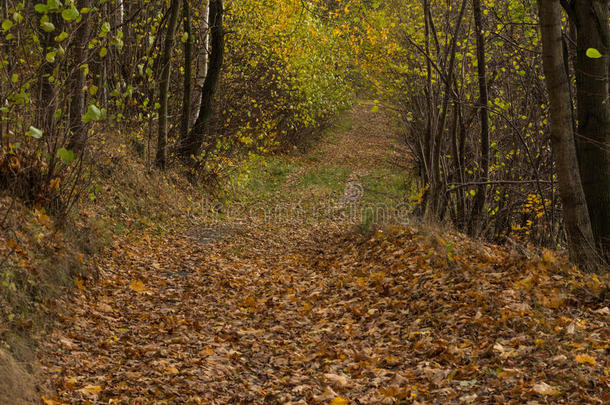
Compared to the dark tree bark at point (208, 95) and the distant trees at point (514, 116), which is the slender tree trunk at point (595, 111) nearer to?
the distant trees at point (514, 116)

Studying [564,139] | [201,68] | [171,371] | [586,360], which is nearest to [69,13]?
[171,371]

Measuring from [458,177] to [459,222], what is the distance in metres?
0.91

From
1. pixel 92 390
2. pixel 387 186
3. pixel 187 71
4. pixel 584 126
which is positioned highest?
pixel 187 71

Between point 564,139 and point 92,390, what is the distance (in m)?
5.30

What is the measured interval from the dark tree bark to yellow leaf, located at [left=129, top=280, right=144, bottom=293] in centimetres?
676

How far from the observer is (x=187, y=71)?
42.0 feet

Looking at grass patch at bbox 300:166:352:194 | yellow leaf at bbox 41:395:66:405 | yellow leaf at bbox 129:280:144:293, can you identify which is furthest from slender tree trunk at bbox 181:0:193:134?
yellow leaf at bbox 41:395:66:405

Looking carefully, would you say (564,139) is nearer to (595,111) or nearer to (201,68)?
(595,111)

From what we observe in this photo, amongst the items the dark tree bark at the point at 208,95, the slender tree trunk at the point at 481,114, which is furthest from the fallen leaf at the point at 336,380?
the dark tree bark at the point at 208,95

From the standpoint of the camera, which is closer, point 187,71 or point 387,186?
point 187,71

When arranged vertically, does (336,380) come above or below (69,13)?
below

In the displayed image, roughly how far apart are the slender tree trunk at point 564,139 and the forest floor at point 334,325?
37 cm

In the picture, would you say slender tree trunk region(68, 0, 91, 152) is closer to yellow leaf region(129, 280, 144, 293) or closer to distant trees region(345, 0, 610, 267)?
yellow leaf region(129, 280, 144, 293)

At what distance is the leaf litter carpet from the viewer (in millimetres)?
4363
